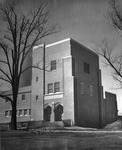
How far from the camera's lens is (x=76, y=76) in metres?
30.7

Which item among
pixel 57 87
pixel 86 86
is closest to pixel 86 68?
pixel 86 86

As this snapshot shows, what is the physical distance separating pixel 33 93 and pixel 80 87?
708 cm

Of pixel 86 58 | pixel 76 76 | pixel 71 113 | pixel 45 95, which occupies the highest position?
pixel 86 58

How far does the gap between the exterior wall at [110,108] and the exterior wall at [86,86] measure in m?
2.83

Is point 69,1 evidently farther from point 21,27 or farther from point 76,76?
point 76,76

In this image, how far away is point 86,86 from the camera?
32.5 metres

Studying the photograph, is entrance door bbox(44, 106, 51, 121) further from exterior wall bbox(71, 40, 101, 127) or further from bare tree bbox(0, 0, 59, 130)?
bare tree bbox(0, 0, 59, 130)

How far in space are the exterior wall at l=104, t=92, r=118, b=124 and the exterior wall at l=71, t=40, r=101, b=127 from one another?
2826 millimetres

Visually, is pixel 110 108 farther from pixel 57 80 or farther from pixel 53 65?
pixel 53 65

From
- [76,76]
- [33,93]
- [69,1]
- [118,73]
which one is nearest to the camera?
[69,1]

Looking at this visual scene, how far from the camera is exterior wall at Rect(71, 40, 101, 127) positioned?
1182 inches

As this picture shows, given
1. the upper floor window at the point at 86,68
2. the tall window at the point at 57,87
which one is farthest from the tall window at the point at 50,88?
the upper floor window at the point at 86,68

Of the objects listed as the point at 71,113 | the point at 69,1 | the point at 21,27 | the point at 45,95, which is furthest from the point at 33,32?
the point at 45,95

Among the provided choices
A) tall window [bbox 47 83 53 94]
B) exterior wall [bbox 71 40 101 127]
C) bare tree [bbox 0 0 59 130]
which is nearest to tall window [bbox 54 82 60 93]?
tall window [bbox 47 83 53 94]
